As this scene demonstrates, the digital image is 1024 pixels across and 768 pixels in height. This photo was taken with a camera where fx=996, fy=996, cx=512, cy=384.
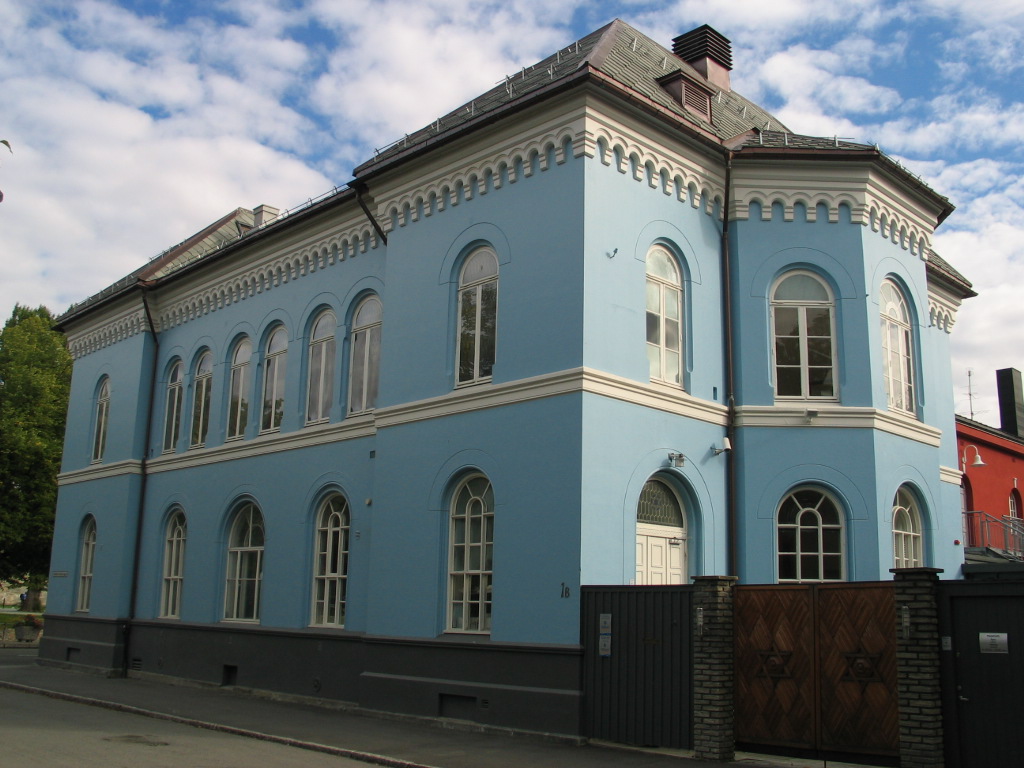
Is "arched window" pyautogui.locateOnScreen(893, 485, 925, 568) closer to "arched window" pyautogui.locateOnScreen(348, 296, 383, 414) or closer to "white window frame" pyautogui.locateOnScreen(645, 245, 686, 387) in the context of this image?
"white window frame" pyautogui.locateOnScreen(645, 245, 686, 387)

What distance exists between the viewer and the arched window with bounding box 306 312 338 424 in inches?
754

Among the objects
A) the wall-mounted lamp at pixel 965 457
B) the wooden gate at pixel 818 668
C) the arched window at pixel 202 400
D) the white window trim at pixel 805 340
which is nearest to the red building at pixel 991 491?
the wall-mounted lamp at pixel 965 457

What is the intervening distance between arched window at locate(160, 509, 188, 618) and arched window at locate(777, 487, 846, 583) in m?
13.4

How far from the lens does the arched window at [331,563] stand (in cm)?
1784

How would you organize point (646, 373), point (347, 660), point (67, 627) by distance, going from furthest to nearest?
point (67, 627) < point (347, 660) < point (646, 373)

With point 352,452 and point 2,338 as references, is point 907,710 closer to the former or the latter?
point 352,452

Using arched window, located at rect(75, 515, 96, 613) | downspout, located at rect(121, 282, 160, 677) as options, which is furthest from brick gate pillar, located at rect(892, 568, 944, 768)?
arched window, located at rect(75, 515, 96, 613)

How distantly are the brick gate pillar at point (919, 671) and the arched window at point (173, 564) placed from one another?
16245mm

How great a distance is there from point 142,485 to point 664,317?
14726 millimetres

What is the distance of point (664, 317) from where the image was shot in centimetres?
1519

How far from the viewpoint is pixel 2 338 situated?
39.7 m

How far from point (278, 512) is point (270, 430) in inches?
74.1

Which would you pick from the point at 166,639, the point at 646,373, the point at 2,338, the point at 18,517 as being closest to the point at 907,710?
the point at 646,373

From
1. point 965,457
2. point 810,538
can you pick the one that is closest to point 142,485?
point 810,538
